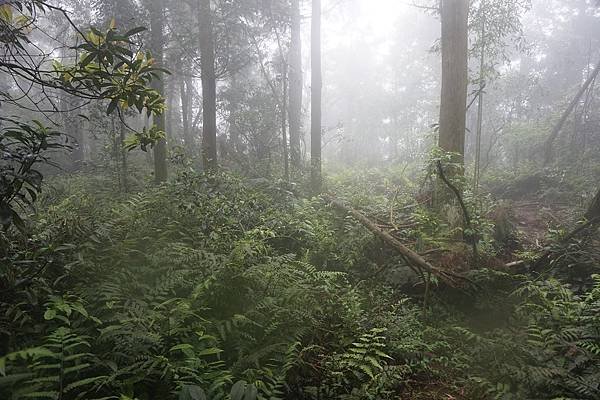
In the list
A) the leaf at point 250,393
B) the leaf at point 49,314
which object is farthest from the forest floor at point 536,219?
the leaf at point 49,314

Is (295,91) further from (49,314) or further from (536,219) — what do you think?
(49,314)

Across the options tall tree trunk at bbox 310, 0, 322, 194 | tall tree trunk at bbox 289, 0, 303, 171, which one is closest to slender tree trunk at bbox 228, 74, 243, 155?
tall tree trunk at bbox 289, 0, 303, 171

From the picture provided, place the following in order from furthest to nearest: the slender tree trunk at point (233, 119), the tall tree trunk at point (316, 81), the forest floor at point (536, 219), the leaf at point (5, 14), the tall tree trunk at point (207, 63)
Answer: the slender tree trunk at point (233, 119) → the tall tree trunk at point (316, 81) → the tall tree trunk at point (207, 63) → the forest floor at point (536, 219) → the leaf at point (5, 14)

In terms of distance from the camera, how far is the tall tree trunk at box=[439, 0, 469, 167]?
7535 millimetres

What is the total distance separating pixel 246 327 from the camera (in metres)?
3.64

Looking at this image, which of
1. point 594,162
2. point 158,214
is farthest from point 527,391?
point 594,162

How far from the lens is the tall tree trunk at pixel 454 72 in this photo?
7.54 meters

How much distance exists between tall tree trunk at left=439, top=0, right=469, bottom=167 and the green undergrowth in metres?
2.75

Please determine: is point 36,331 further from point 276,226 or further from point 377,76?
point 377,76

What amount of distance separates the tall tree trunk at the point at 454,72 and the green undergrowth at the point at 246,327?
2749 mm

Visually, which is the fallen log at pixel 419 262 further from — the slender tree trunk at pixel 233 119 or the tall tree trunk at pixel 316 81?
the slender tree trunk at pixel 233 119

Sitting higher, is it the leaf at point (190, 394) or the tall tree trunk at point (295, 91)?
the tall tree trunk at point (295, 91)

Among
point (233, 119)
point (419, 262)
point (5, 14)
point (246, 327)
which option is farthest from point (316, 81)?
point (246, 327)

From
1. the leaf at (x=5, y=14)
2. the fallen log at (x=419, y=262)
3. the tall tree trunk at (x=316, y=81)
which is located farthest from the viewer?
the tall tree trunk at (x=316, y=81)
